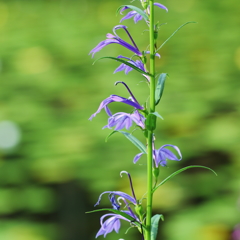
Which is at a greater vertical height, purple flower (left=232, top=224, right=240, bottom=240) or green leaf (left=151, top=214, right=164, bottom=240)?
green leaf (left=151, top=214, right=164, bottom=240)

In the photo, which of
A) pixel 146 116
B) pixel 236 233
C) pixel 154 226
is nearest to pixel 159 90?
pixel 146 116

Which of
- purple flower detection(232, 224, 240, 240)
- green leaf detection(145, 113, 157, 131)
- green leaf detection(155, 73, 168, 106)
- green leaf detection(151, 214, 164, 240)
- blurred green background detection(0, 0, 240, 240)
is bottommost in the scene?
purple flower detection(232, 224, 240, 240)

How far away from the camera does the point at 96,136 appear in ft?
5.98

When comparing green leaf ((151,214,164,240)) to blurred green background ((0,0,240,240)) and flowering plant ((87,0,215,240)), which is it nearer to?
flowering plant ((87,0,215,240))

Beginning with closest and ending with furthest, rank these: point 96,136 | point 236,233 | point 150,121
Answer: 1. point 150,121
2. point 236,233
3. point 96,136

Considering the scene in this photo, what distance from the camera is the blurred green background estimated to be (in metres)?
1.55

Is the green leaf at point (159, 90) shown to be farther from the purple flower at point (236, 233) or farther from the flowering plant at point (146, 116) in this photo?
the purple flower at point (236, 233)

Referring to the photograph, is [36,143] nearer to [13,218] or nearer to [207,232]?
[13,218]

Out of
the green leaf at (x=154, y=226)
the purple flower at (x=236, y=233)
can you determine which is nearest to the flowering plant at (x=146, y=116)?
the green leaf at (x=154, y=226)

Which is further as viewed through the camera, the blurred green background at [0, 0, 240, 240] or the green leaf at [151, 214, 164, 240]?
the blurred green background at [0, 0, 240, 240]

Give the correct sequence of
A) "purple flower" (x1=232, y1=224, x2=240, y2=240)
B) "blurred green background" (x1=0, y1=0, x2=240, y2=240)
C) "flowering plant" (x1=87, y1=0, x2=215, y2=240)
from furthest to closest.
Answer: "blurred green background" (x1=0, y1=0, x2=240, y2=240) < "purple flower" (x1=232, y1=224, x2=240, y2=240) < "flowering plant" (x1=87, y1=0, x2=215, y2=240)

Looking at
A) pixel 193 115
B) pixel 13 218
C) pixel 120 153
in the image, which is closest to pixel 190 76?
pixel 193 115

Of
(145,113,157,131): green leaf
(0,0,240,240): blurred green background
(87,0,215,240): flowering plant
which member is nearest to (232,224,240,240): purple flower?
(0,0,240,240): blurred green background

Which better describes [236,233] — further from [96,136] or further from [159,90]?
[159,90]
